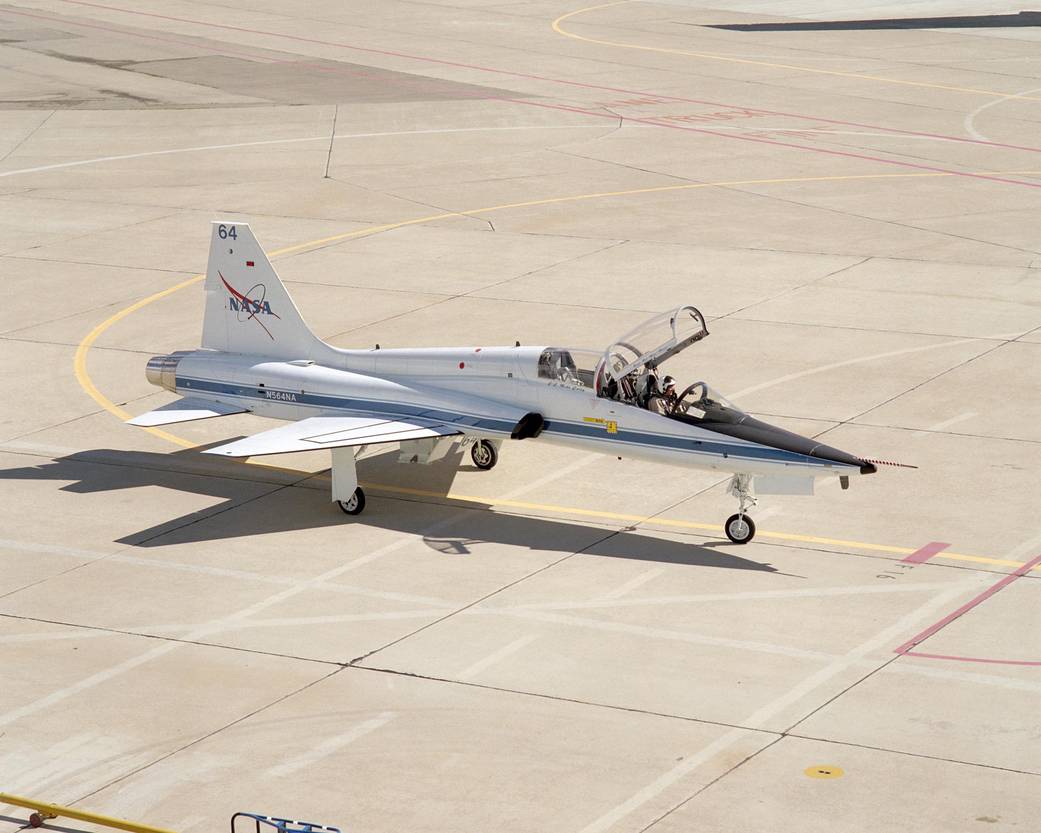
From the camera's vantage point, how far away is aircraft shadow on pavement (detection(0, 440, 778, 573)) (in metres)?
23.9

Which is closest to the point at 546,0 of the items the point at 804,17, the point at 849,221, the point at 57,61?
the point at 804,17

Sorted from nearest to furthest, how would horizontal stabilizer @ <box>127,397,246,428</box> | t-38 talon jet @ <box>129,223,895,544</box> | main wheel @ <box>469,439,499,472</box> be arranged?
t-38 talon jet @ <box>129,223,895,544</box> → horizontal stabilizer @ <box>127,397,246,428</box> → main wheel @ <box>469,439,499,472</box>

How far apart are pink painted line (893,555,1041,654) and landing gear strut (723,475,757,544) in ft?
11.8

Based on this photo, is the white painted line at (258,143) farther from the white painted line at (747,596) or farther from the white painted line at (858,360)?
the white painted line at (747,596)

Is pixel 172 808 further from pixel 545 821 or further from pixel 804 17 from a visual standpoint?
pixel 804 17

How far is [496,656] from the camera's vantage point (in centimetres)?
2020

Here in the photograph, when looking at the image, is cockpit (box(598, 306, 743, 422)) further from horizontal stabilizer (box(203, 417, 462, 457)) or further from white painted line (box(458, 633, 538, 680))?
white painted line (box(458, 633, 538, 680))

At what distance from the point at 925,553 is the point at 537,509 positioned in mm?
6002

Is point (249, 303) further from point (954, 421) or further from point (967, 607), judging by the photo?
point (967, 607)

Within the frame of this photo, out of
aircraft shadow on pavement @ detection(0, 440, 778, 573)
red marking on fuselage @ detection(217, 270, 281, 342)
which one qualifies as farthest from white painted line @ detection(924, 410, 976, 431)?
red marking on fuselage @ detection(217, 270, 281, 342)

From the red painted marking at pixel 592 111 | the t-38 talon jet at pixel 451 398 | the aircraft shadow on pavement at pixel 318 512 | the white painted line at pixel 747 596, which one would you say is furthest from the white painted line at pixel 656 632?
the red painted marking at pixel 592 111

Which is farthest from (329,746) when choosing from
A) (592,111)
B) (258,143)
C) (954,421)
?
(592,111)

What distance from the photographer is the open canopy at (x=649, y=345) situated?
2458 centimetres

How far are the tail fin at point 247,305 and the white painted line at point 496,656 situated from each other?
8522mm
